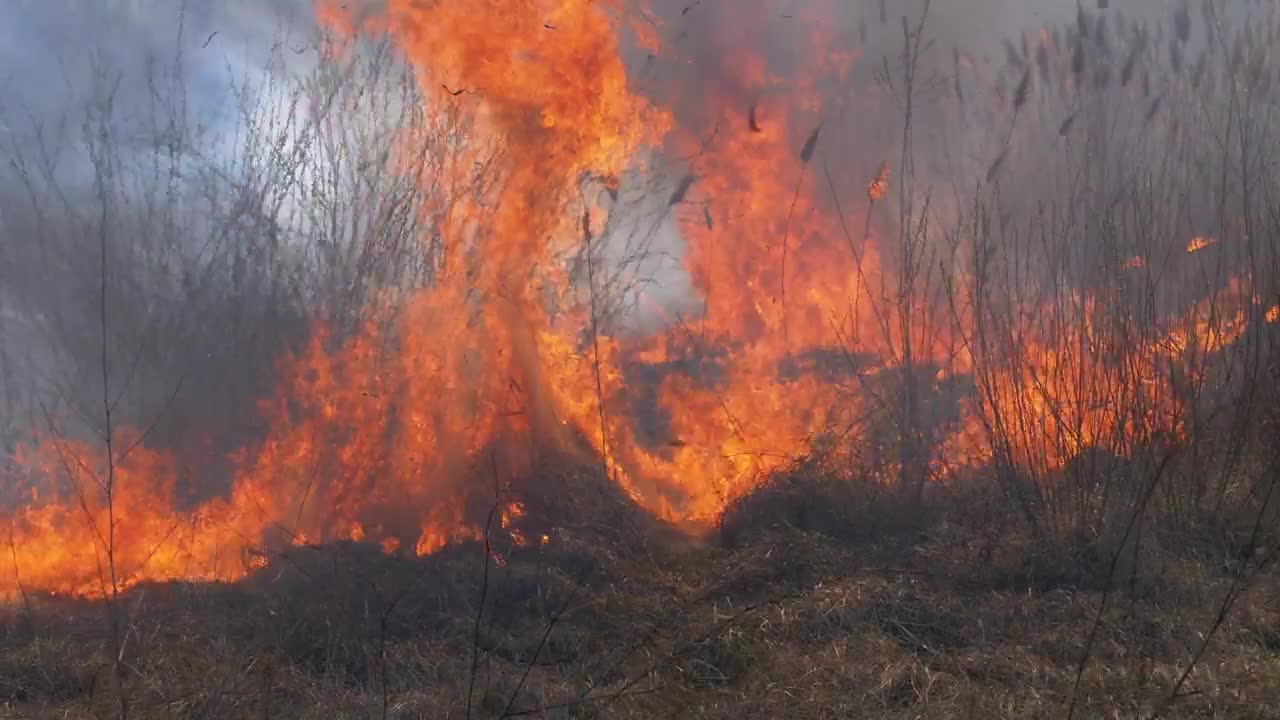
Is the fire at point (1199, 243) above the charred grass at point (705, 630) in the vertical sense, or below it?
above

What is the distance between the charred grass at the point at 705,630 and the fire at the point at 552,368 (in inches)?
23.6

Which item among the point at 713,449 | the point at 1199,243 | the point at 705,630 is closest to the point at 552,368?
the point at 713,449

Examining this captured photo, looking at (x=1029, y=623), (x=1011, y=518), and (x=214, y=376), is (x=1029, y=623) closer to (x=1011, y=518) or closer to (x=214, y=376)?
(x=1011, y=518)

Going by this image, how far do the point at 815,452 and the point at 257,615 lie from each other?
16.0 ft

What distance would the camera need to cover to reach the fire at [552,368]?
23.5ft

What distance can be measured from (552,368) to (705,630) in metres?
3.84

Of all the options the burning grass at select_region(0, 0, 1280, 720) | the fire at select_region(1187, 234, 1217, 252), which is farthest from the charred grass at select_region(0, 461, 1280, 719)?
the fire at select_region(1187, 234, 1217, 252)

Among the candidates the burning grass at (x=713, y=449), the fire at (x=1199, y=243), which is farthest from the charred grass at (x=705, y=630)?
the fire at (x=1199, y=243)

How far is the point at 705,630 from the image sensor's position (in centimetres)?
518

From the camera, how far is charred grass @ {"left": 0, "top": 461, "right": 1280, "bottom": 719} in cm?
416

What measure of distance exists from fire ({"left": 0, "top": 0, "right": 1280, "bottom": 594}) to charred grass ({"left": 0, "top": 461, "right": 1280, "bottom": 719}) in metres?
0.60

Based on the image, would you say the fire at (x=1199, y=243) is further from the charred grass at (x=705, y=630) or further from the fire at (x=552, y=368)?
the charred grass at (x=705, y=630)

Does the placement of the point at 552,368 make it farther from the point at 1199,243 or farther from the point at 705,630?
the point at 1199,243

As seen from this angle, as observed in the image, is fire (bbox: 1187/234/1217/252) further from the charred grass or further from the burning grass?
the charred grass
